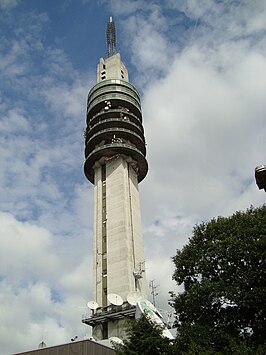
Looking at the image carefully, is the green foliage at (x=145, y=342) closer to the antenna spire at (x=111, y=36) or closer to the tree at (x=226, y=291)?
the tree at (x=226, y=291)

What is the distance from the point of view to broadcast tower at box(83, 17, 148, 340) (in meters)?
66.2

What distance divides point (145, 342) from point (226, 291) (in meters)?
7.61

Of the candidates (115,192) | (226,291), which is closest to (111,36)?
(115,192)

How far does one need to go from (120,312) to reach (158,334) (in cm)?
3291

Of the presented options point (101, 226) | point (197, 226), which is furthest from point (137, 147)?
point (197, 226)

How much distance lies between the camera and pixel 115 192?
256ft

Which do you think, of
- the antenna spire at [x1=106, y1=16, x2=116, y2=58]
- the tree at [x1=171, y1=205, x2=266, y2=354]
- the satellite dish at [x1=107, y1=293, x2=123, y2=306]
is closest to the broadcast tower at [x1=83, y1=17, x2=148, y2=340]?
the satellite dish at [x1=107, y1=293, x2=123, y2=306]

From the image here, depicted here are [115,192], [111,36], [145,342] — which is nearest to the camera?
[145,342]

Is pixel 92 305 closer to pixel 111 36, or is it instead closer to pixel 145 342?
pixel 145 342

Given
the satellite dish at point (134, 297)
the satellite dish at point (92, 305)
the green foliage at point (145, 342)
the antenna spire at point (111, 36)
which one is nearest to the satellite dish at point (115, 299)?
the satellite dish at point (134, 297)

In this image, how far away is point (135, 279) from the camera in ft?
224

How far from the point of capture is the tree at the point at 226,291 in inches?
1114

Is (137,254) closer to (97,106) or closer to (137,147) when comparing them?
(137,147)

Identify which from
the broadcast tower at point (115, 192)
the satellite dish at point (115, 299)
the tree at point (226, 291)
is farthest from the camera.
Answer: the broadcast tower at point (115, 192)
